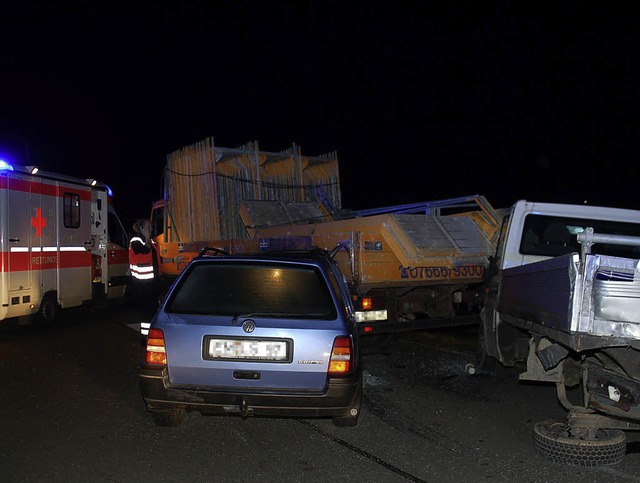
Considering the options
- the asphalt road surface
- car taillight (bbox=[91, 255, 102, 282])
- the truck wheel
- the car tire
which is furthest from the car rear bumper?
car taillight (bbox=[91, 255, 102, 282])

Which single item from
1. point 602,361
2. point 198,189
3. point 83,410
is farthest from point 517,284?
point 198,189

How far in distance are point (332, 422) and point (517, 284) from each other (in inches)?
80.5

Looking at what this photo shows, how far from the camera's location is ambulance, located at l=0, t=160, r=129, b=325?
9.51 meters

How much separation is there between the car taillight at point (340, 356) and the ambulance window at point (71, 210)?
8003 millimetres

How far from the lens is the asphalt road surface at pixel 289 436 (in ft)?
14.2

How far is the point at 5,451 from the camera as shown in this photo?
15.4 ft

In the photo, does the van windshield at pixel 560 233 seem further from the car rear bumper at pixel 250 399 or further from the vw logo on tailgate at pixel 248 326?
the vw logo on tailgate at pixel 248 326

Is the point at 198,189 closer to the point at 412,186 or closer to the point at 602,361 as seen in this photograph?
the point at 602,361

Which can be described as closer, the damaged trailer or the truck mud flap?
the damaged trailer

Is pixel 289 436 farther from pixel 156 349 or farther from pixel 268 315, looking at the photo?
pixel 156 349

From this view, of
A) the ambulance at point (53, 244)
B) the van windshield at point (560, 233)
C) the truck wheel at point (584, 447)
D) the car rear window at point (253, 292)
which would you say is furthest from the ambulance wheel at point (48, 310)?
the truck wheel at point (584, 447)

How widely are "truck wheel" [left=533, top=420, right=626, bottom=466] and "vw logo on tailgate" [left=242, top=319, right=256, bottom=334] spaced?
7.64 ft

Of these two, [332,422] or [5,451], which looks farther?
[332,422]

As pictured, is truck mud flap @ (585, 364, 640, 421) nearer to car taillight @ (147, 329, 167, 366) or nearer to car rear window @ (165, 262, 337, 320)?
car rear window @ (165, 262, 337, 320)
